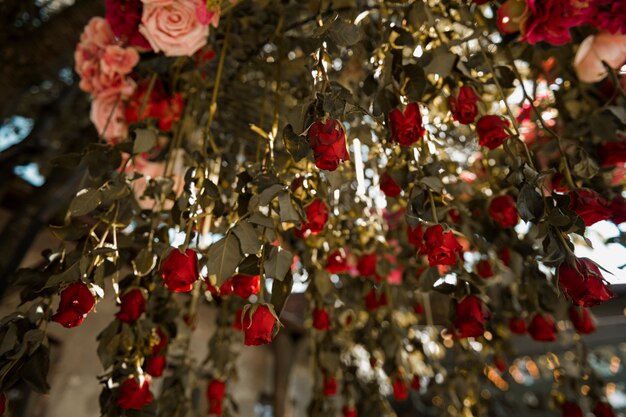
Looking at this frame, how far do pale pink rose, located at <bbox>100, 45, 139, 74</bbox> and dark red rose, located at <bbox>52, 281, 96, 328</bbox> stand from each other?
1.67 feet

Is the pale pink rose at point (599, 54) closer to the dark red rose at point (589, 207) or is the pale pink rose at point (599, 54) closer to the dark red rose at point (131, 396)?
the dark red rose at point (589, 207)

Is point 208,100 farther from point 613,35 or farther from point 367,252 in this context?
point 613,35

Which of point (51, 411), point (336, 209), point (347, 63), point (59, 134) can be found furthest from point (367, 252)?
point (59, 134)

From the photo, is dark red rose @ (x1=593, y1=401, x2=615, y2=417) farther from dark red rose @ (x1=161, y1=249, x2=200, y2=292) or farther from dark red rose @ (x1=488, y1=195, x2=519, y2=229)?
dark red rose @ (x1=161, y1=249, x2=200, y2=292)

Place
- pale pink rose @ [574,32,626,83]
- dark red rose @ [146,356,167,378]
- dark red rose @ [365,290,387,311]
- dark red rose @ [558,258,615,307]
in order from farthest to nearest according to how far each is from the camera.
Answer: dark red rose @ [365,290,387,311] < pale pink rose @ [574,32,626,83] < dark red rose @ [146,356,167,378] < dark red rose @ [558,258,615,307]

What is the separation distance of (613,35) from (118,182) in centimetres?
79

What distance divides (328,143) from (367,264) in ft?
1.65

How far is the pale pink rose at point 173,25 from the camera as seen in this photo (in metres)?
0.73

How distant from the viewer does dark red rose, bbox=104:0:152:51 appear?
787 mm

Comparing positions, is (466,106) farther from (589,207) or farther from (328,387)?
(328,387)

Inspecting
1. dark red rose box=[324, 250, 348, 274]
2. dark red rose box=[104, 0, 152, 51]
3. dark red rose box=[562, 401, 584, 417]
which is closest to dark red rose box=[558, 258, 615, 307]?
dark red rose box=[324, 250, 348, 274]

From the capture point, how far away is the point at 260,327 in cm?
47

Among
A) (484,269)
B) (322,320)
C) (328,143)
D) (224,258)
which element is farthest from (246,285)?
(484,269)

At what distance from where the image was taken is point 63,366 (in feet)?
6.45
